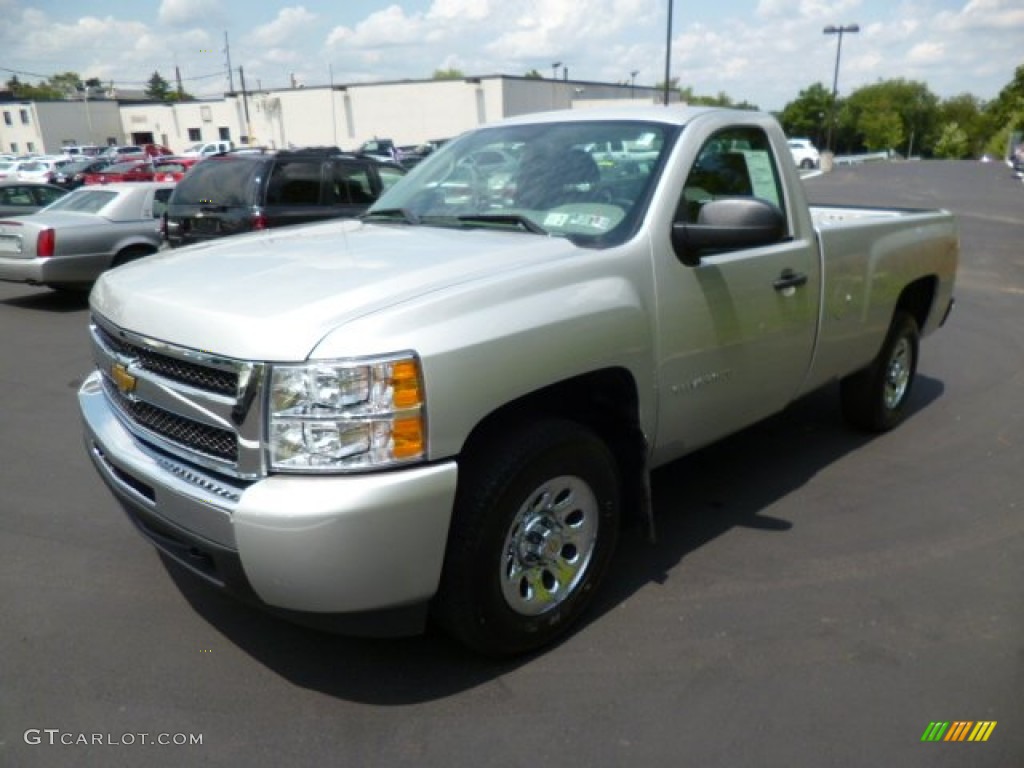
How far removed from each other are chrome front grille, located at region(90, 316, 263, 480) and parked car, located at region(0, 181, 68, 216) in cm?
1259

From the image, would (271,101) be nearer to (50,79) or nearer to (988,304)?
(988,304)

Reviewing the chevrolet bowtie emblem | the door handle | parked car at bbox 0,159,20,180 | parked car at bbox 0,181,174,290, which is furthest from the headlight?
parked car at bbox 0,159,20,180

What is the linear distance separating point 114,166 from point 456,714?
33.3 meters

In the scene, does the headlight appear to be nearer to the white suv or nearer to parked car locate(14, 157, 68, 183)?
parked car locate(14, 157, 68, 183)

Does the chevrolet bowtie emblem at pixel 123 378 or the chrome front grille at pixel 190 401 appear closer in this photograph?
the chrome front grille at pixel 190 401

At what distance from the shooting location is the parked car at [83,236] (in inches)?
374

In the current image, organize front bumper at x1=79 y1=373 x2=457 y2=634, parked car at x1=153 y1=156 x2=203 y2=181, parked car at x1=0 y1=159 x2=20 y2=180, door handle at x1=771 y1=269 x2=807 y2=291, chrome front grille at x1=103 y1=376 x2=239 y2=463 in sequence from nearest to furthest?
front bumper at x1=79 y1=373 x2=457 y2=634 < chrome front grille at x1=103 y1=376 x2=239 y2=463 < door handle at x1=771 y1=269 x2=807 y2=291 < parked car at x1=153 y1=156 x2=203 y2=181 < parked car at x1=0 y1=159 x2=20 y2=180

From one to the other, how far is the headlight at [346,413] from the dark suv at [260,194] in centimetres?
657

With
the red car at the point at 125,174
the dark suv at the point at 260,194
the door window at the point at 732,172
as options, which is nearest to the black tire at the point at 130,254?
the dark suv at the point at 260,194

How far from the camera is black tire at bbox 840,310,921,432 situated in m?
5.04

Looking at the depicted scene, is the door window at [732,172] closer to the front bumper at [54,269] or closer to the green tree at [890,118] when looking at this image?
the front bumper at [54,269]

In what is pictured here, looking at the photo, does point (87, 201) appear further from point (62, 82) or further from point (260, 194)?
point (62, 82)

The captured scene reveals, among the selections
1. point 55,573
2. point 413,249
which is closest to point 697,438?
point 413,249

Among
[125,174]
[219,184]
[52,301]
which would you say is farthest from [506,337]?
[125,174]
